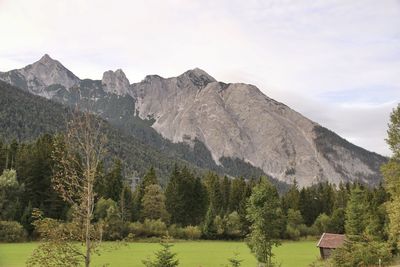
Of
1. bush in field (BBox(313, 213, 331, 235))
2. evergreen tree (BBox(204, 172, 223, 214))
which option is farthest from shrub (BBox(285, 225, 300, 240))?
evergreen tree (BBox(204, 172, 223, 214))

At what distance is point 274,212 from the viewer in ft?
140

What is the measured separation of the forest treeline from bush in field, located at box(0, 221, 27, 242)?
163mm

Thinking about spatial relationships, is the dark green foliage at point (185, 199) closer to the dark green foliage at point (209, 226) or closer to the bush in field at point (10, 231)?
the dark green foliage at point (209, 226)

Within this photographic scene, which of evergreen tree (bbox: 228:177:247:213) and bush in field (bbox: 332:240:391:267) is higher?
evergreen tree (bbox: 228:177:247:213)

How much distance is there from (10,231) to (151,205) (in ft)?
106

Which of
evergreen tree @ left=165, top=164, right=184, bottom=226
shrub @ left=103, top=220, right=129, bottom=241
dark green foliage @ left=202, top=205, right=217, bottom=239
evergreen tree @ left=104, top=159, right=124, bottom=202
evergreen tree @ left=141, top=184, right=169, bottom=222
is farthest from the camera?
evergreen tree @ left=165, top=164, right=184, bottom=226

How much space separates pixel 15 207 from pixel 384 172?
6227 centimetres

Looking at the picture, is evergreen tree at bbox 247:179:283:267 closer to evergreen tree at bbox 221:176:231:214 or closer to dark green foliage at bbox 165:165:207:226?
dark green foliage at bbox 165:165:207:226

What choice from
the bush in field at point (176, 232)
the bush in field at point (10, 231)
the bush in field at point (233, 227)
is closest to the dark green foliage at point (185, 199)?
the bush in field at point (233, 227)

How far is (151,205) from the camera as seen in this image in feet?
328

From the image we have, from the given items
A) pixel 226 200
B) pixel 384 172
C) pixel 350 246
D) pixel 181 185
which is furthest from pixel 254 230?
pixel 226 200

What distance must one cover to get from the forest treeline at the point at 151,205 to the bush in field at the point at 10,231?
163 mm

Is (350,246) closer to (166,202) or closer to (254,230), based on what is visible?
(254,230)

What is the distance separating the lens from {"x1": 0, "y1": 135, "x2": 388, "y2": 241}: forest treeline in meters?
80.6
